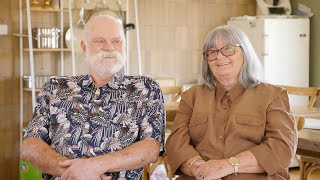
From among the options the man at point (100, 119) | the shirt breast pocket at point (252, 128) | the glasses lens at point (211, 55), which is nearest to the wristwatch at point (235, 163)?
the shirt breast pocket at point (252, 128)

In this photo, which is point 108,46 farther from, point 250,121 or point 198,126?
point 250,121

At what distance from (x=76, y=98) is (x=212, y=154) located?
0.67 metres

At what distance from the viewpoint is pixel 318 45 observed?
5488 mm

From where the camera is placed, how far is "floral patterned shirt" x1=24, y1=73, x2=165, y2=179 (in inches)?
88.5

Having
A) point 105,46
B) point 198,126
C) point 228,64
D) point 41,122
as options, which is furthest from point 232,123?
point 41,122

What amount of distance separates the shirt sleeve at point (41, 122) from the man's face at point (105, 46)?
272 mm

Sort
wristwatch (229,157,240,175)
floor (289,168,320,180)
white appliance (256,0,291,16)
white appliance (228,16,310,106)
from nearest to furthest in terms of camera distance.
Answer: wristwatch (229,157,240,175)
floor (289,168,320,180)
white appliance (228,16,310,106)
white appliance (256,0,291,16)

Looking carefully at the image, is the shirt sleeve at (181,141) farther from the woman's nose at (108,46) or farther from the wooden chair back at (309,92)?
the wooden chair back at (309,92)

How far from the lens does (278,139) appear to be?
206 cm

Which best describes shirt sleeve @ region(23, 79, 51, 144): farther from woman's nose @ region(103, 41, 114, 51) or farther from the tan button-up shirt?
the tan button-up shirt

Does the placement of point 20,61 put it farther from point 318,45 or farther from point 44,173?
point 318,45

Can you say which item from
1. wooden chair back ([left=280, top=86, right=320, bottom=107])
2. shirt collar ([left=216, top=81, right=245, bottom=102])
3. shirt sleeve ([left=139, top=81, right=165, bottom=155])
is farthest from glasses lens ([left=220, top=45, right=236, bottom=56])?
wooden chair back ([left=280, top=86, right=320, bottom=107])

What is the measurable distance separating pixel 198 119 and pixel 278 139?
0.35 m

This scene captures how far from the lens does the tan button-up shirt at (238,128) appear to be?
2.06 meters
